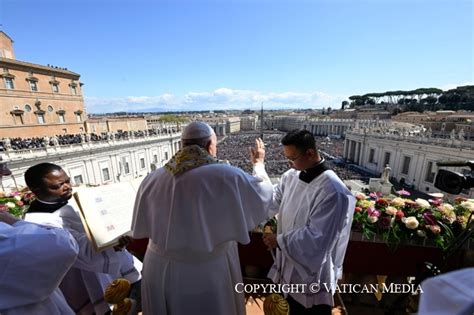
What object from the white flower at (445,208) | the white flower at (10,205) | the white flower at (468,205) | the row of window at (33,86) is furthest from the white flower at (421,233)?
the row of window at (33,86)

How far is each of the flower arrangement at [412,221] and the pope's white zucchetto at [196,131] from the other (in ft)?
5.62

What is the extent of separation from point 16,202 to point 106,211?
90.9 inches

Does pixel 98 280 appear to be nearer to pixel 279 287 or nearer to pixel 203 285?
pixel 203 285

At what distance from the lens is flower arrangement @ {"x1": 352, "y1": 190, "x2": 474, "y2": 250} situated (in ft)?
6.65

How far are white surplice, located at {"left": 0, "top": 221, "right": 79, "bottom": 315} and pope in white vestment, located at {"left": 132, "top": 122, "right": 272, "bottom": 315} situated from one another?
0.42 meters

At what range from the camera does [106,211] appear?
1.52m

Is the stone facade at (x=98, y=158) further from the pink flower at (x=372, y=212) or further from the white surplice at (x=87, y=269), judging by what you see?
the pink flower at (x=372, y=212)

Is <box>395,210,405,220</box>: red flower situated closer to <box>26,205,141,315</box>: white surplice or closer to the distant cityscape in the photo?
<box>26,205,141,315</box>: white surplice

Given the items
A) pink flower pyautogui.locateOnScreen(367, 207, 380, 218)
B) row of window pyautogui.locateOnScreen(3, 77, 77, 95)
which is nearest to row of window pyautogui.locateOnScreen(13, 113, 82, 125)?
row of window pyautogui.locateOnScreen(3, 77, 77, 95)

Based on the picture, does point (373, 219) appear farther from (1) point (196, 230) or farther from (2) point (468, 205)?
(1) point (196, 230)

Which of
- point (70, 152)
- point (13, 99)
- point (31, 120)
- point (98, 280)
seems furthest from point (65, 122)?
point (98, 280)

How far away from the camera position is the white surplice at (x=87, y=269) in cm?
154

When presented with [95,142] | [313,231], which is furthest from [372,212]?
[95,142]

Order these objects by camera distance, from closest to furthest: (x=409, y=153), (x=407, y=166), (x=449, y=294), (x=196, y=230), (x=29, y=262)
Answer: (x=449, y=294), (x=29, y=262), (x=196, y=230), (x=409, y=153), (x=407, y=166)
